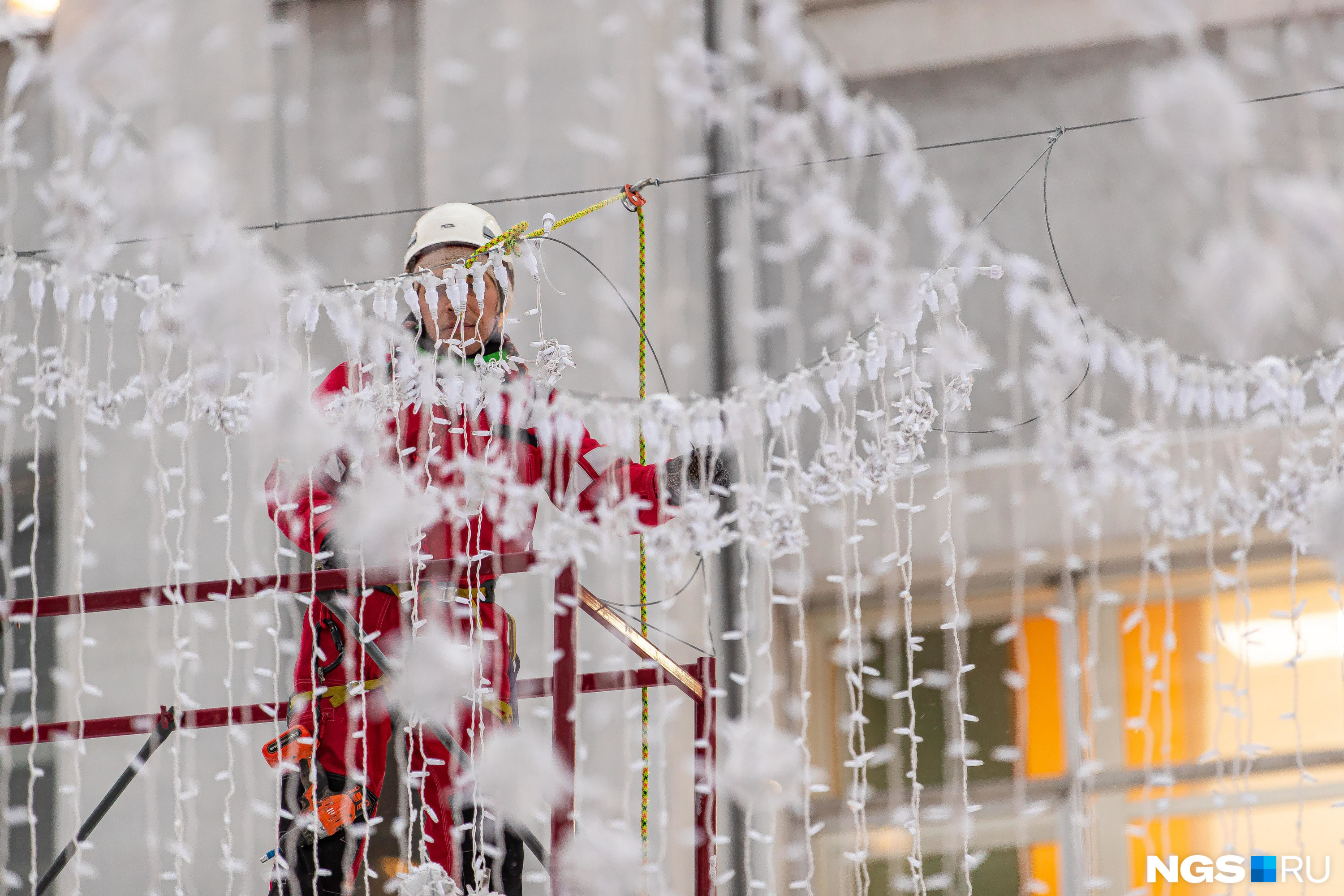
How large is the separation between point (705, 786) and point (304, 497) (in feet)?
2.92

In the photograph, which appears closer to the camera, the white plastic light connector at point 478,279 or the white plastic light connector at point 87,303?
the white plastic light connector at point 478,279

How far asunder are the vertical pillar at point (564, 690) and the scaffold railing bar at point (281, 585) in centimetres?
9

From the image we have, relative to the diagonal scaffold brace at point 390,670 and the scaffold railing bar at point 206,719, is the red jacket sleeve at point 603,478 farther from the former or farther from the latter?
the diagonal scaffold brace at point 390,670

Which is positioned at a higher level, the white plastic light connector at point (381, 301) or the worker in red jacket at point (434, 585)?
the white plastic light connector at point (381, 301)

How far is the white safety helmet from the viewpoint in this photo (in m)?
3.17

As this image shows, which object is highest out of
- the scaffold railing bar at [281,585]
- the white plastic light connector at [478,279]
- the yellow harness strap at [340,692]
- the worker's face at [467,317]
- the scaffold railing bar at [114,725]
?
the white plastic light connector at [478,279]

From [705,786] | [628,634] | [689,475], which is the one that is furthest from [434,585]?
[705,786]

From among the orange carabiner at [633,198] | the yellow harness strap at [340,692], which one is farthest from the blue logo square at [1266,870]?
the yellow harness strap at [340,692]

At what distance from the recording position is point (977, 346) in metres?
4.37

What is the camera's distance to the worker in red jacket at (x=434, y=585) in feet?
8.79

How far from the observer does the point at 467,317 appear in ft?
10.1

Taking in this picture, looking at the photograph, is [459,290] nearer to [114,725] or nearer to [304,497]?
[304,497]

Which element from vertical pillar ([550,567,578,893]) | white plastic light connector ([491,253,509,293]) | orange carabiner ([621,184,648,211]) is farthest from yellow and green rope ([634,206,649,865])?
white plastic light connector ([491,253,509,293])

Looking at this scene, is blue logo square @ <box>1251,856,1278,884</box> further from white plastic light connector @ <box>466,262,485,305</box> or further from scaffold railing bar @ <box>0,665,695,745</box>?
white plastic light connector @ <box>466,262,485,305</box>
